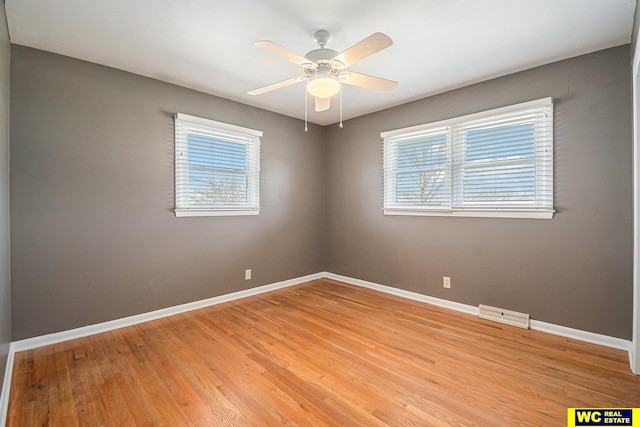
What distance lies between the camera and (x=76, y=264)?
8.96ft

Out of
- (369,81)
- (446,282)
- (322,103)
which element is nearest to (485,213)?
(446,282)

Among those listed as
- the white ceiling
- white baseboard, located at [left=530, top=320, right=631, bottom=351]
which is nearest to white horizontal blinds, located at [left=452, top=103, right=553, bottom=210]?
the white ceiling

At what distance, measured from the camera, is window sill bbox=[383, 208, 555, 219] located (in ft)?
9.47

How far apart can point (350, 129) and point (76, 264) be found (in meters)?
3.73

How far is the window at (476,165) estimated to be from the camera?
9.52 feet

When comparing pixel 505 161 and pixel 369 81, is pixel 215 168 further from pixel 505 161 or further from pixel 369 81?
pixel 505 161

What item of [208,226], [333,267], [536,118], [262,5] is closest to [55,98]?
[208,226]

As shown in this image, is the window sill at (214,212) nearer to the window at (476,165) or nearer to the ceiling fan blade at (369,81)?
the window at (476,165)

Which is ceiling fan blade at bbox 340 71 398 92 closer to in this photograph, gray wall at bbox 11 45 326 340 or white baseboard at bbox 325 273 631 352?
gray wall at bbox 11 45 326 340

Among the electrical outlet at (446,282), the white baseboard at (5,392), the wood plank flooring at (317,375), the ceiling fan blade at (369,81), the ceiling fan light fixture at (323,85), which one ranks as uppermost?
the ceiling fan blade at (369,81)

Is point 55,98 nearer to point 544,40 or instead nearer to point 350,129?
point 350,129

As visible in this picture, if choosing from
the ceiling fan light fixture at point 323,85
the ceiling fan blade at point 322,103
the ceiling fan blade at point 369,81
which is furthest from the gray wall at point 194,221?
the ceiling fan light fixture at point 323,85

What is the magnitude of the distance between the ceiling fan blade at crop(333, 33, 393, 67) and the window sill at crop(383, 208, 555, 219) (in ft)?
7.09

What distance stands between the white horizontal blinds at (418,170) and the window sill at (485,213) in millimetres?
74
